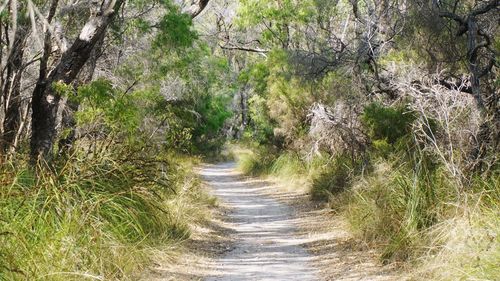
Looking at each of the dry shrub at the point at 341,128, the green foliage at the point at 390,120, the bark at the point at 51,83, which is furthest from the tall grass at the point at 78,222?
the dry shrub at the point at 341,128

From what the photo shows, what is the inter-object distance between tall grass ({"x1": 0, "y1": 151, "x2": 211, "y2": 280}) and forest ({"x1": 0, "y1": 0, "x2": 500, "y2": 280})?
0.03 metres

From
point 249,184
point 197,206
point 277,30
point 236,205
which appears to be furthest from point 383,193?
point 277,30

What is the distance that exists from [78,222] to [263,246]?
15.4 feet

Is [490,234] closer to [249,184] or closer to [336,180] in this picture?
[336,180]

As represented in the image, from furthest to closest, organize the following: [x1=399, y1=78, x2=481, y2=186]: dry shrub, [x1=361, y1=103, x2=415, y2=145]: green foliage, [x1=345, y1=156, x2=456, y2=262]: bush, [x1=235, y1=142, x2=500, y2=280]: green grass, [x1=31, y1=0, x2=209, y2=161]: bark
Answer: [x1=361, y1=103, x2=415, y2=145]: green foliage < [x1=31, y1=0, x2=209, y2=161]: bark < [x1=399, y1=78, x2=481, y2=186]: dry shrub < [x1=345, y1=156, x2=456, y2=262]: bush < [x1=235, y1=142, x2=500, y2=280]: green grass

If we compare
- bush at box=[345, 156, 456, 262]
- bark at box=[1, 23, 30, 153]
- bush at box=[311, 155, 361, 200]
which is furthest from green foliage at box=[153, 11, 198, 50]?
bush at box=[311, 155, 361, 200]

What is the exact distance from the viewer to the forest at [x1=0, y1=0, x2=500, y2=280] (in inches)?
280

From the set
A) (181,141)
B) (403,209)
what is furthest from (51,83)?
(181,141)

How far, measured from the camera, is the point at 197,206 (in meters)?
14.5

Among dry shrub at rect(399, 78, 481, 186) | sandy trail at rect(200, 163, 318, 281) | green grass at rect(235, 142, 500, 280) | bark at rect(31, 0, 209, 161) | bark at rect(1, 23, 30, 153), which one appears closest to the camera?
green grass at rect(235, 142, 500, 280)

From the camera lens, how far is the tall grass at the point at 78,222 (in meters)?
6.16

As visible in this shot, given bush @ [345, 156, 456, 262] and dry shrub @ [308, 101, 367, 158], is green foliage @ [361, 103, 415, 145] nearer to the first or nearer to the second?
bush @ [345, 156, 456, 262]

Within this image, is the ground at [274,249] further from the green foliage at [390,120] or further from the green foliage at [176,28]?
the green foliage at [176,28]

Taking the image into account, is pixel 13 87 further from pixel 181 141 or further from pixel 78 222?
pixel 181 141
